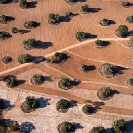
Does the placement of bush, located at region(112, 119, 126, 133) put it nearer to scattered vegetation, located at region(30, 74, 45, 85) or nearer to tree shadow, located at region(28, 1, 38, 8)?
scattered vegetation, located at region(30, 74, 45, 85)

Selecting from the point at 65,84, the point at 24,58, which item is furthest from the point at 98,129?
the point at 24,58

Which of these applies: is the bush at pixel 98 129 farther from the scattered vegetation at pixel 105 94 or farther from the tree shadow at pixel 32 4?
the tree shadow at pixel 32 4

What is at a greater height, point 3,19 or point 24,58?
point 3,19

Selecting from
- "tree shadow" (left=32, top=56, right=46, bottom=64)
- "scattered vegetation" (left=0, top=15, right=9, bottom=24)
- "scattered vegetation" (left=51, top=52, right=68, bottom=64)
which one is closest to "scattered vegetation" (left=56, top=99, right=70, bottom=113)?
"scattered vegetation" (left=51, top=52, right=68, bottom=64)

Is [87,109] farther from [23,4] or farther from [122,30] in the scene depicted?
[23,4]

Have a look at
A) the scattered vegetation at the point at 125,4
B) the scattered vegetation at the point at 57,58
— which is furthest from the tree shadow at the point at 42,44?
the scattered vegetation at the point at 125,4

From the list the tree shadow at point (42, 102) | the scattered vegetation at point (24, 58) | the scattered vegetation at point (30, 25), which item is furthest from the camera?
the scattered vegetation at point (30, 25)

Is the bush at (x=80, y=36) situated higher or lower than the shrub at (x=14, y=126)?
higher
